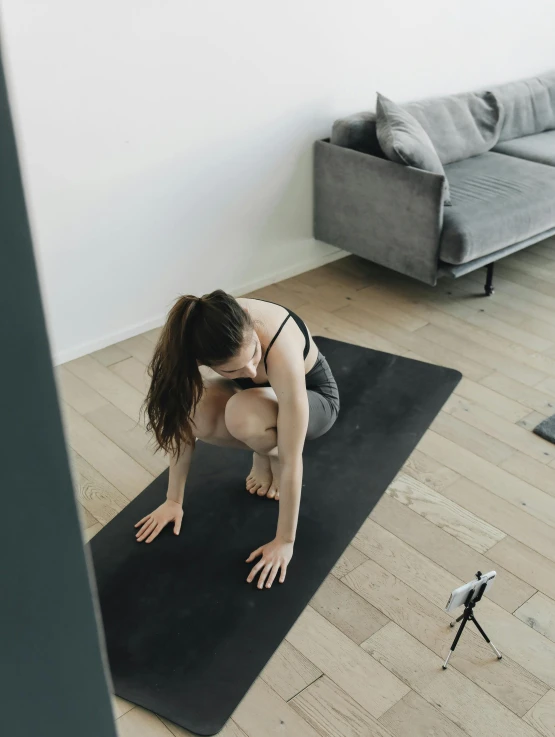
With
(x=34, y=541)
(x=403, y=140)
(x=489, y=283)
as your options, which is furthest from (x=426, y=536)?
(x=34, y=541)

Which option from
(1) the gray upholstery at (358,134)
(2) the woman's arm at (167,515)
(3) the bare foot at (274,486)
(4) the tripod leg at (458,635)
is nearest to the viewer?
(4) the tripod leg at (458,635)

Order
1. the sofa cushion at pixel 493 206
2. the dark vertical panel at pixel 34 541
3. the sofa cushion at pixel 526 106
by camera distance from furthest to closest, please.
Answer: the sofa cushion at pixel 526 106 < the sofa cushion at pixel 493 206 < the dark vertical panel at pixel 34 541

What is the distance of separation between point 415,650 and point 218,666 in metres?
0.46

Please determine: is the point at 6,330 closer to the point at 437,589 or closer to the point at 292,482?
the point at 292,482

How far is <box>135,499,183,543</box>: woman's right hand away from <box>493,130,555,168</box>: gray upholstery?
268 centimetres

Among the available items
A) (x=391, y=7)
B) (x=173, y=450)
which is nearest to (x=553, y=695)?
(x=173, y=450)

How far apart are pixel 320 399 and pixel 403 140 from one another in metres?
1.49

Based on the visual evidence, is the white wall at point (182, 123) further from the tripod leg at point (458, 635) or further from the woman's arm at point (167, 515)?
the tripod leg at point (458, 635)

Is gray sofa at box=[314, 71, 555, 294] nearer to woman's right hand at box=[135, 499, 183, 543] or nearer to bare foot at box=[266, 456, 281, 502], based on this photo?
bare foot at box=[266, 456, 281, 502]

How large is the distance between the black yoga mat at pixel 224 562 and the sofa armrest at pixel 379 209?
76cm

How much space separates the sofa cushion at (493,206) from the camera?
3139mm

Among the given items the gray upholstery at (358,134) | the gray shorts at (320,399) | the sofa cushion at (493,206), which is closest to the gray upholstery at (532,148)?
the sofa cushion at (493,206)

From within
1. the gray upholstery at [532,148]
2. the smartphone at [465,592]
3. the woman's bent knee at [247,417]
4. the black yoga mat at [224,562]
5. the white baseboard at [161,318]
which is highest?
the gray upholstery at [532,148]

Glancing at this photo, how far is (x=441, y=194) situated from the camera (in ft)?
10.2
